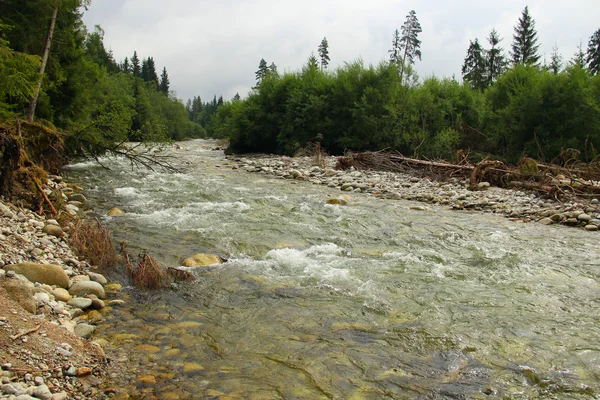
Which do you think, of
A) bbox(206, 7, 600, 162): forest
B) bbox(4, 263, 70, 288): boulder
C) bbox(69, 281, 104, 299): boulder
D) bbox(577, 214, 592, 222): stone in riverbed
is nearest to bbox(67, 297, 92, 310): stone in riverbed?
bbox(69, 281, 104, 299): boulder

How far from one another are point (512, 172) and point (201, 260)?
467 inches

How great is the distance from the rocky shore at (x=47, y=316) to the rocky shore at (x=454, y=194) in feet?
25.3

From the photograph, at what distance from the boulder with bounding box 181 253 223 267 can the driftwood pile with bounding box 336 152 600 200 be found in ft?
32.9

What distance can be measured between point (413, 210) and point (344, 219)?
266cm

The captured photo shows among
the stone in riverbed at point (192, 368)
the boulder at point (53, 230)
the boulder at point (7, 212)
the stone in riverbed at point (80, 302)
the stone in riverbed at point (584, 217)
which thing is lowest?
the stone in riverbed at point (192, 368)

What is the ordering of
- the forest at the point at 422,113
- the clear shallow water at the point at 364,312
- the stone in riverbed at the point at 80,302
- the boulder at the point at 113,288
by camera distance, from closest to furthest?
the clear shallow water at the point at 364,312 < the stone in riverbed at the point at 80,302 < the boulder at the point at 113,288 < the forest at the point at 422,113

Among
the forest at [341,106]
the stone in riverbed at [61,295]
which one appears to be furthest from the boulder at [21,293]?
the forest at [341,106]

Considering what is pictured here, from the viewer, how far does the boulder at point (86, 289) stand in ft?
15.1

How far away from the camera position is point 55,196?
7.46m

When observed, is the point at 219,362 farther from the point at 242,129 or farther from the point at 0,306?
the point at 242,129

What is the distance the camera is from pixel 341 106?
2705cm

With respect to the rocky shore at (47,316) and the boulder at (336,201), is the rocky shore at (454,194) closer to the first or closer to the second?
the boulder at (336,201)

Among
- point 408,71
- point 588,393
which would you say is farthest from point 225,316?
point 408,71

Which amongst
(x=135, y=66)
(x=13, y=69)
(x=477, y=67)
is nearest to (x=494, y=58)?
(x=477, y=67)
